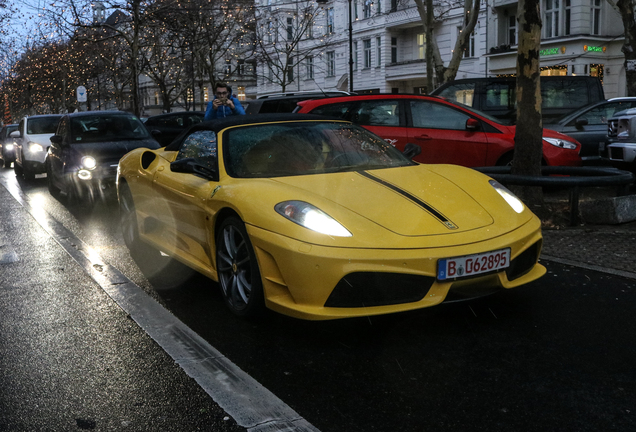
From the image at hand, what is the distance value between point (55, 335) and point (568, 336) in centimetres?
305

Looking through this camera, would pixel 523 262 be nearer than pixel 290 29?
Yes

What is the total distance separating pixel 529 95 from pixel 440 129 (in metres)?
1.87

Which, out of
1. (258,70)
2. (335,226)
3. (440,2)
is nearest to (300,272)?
(335,226)

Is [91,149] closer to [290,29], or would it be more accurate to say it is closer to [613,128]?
[613,128]

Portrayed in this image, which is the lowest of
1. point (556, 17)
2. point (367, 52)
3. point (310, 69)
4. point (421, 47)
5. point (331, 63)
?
point (310, 69)

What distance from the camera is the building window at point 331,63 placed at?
4872 centimetres

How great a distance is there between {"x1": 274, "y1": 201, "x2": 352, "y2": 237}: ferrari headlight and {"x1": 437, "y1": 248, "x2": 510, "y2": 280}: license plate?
548 mm

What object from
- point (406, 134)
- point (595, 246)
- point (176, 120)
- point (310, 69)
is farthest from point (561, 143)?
point (310, 69)

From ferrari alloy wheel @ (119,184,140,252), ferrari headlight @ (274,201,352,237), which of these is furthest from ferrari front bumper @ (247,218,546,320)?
ferrari alloy wheel @ (119,184,140,252)

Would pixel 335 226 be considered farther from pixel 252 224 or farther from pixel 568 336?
pixel 568 336

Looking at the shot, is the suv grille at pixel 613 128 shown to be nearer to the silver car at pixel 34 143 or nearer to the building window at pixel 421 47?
the silver car at pixel 34 143

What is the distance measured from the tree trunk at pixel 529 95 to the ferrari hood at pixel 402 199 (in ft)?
12.1

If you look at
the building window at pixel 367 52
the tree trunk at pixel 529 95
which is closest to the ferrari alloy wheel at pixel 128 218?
the tree trunk at pixel 529 95

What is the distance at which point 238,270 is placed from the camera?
4.35 metres
